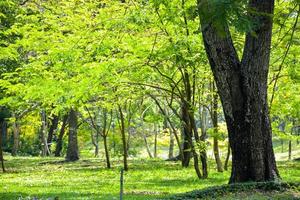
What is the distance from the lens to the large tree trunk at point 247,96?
7832 mm

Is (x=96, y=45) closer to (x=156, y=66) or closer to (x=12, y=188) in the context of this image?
(x=156, y=66)

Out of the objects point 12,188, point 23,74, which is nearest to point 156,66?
point 23,74

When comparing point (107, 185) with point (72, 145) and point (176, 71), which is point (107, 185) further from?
point (72, 145)

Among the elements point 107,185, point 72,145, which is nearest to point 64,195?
point 107,185

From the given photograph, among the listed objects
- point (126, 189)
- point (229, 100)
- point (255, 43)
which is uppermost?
point (255, 43)

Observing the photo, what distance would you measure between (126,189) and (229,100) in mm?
5572

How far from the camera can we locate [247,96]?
7.90 metres

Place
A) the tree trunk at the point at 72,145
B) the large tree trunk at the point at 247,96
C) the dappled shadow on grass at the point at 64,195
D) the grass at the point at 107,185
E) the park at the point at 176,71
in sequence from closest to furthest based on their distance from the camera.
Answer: the park at the point at 176,71 → the large tree trunk at the point at 247,96 → the dappled shadow on grass at the point at 64,195 → the grass at the point at 107,185 → the tree trunk at the point at 72,145


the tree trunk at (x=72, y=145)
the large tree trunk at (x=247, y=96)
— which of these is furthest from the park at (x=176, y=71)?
the tree trunk at (x=72, y=145)

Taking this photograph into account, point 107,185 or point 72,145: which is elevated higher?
point 72,145

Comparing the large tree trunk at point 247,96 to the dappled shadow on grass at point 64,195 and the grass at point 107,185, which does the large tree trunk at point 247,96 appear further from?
the dappled shadow on grass at point 64,195

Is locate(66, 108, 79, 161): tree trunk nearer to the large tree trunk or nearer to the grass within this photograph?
the grass

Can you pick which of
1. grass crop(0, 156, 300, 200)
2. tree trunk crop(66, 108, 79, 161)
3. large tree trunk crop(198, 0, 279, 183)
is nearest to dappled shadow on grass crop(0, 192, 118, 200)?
grass crop(0, 156, 300, 200)

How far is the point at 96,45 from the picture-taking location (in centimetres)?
1227
